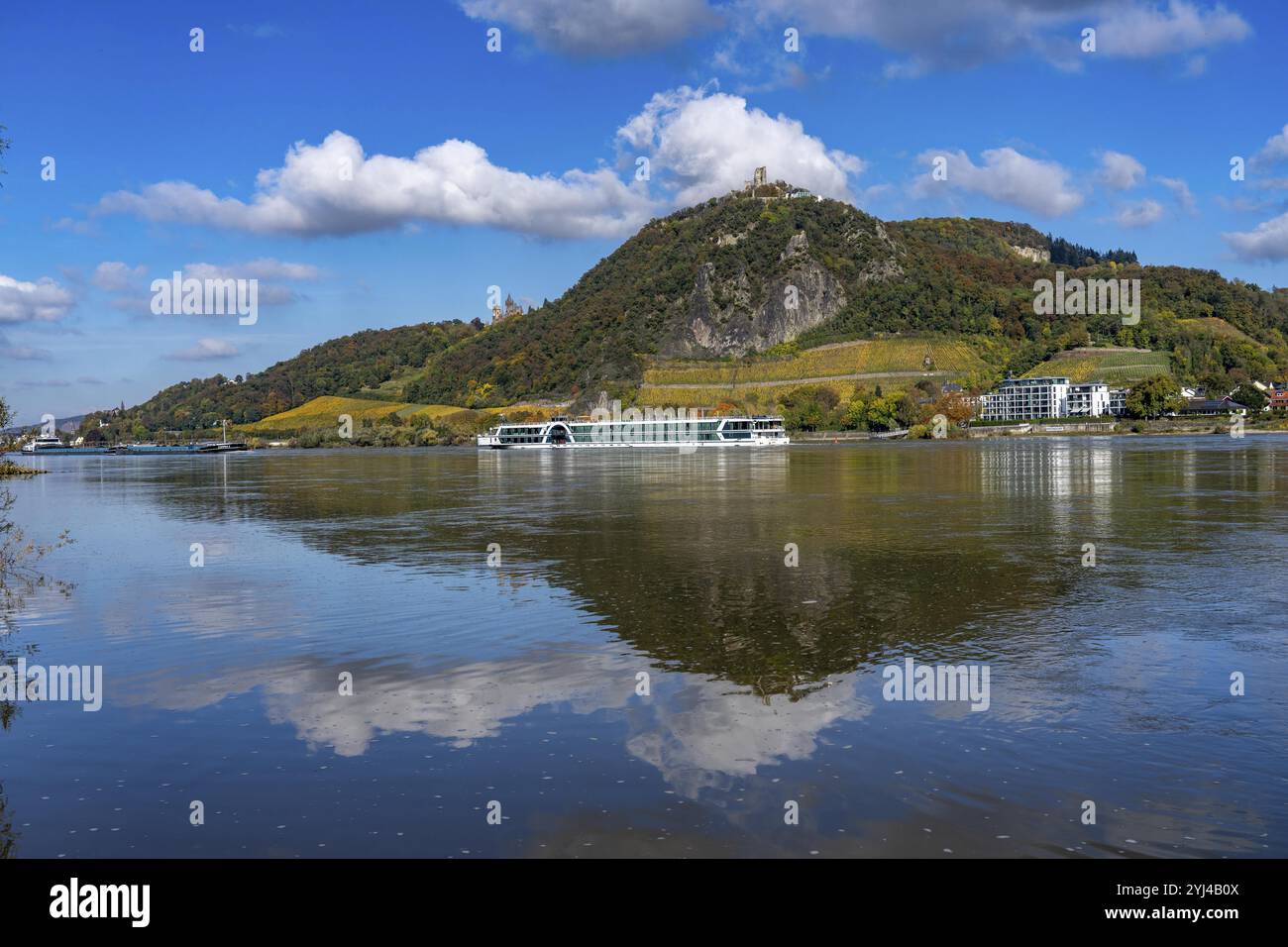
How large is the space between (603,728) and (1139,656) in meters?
8.84

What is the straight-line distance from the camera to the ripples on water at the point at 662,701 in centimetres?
902

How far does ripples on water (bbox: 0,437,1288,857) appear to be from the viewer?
29.6 feet

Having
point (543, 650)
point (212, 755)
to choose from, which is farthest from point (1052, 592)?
point (212, 755)

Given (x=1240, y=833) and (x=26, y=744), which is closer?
(x=1240, y=833)

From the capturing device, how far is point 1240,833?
8.59 metres

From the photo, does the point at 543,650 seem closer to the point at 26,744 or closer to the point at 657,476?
the point at 26,744

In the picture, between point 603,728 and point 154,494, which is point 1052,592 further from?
point 154,494

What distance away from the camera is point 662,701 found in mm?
12992

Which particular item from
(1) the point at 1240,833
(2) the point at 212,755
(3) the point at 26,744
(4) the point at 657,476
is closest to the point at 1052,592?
(1) the point at 1240,833
